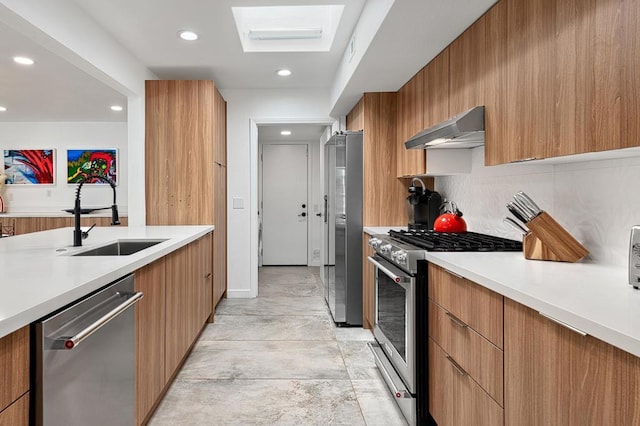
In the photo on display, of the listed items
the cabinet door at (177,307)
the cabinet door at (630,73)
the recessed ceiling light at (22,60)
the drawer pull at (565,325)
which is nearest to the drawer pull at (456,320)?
the drawer pull at (565,325)

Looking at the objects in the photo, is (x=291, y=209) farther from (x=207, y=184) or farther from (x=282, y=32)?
(x=282, y=32)

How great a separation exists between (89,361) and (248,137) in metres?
3.46

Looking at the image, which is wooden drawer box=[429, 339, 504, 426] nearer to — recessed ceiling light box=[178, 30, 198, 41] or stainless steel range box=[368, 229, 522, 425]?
stainless steel range box=[368, 229, 522, 425]

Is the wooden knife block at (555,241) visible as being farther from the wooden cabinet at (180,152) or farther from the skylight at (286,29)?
the wooden cabinet at (180,152)

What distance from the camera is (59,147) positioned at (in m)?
6.54

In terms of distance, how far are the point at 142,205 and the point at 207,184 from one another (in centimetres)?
64

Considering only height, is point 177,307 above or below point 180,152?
below

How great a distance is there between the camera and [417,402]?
195cm

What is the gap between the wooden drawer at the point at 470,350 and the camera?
1337 mm

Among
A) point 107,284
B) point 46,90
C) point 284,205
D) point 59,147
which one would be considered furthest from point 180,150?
point 59,147

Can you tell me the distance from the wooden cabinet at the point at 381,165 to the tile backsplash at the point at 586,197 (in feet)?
3.51

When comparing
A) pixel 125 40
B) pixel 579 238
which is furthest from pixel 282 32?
pixel 579 238

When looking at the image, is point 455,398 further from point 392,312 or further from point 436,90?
point 436,90

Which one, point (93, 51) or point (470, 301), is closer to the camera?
point (470, 301)
